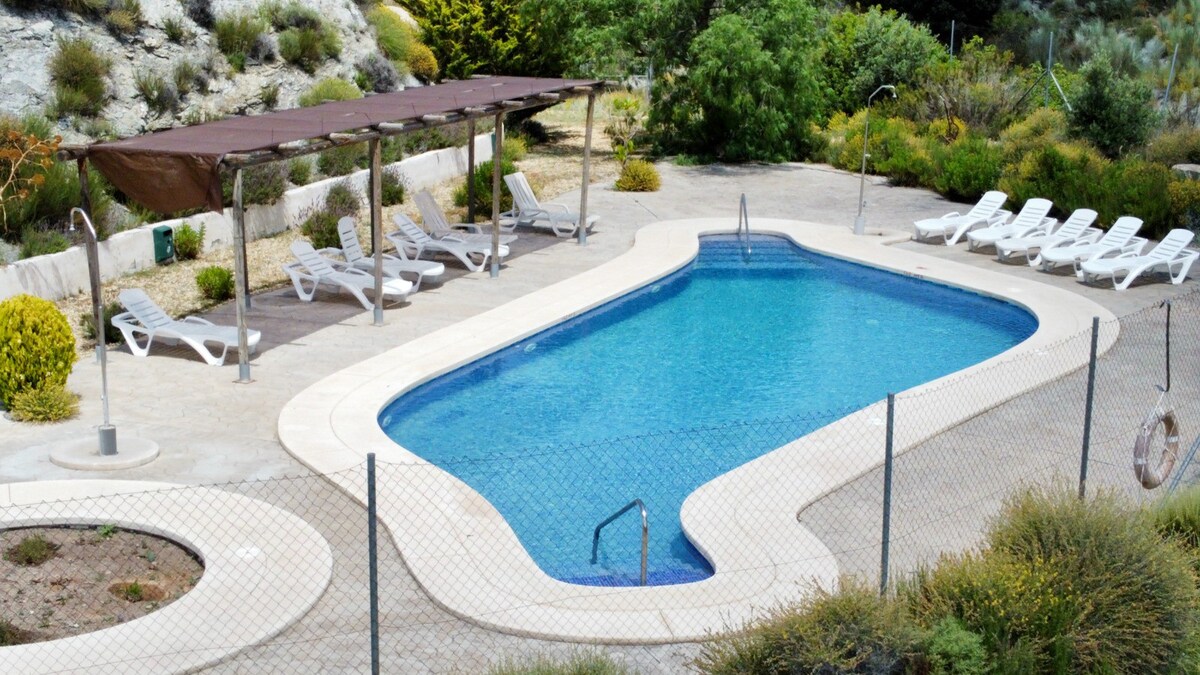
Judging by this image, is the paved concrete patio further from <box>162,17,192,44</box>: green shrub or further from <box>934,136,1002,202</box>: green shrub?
<box>162,17,192,44</box>: green shrub

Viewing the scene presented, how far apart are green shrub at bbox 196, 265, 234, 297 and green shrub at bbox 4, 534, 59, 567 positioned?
7.65 metres

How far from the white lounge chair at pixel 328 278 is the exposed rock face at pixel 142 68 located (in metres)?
6.27

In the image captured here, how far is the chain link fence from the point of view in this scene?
8828 millimetres

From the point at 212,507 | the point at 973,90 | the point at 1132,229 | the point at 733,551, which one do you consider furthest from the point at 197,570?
the point at 973,90

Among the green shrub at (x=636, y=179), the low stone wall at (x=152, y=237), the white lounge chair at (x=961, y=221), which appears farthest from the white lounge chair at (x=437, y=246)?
the white lounge chair at (x=961, y=221)

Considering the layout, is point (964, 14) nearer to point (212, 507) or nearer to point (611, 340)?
point (611, 340)

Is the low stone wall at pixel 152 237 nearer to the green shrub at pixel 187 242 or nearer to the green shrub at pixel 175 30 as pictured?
the green shrub at pixel 187 242

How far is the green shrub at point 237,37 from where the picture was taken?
85.4 feet

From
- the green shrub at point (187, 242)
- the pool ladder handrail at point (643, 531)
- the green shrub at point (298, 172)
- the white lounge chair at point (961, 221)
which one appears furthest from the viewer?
the green shrub at point (298, 172)

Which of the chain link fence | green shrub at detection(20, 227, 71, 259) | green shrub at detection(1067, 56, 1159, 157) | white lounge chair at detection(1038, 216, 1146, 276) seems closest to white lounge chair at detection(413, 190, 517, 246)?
green shrub at detection(20, 227, 71, 259)

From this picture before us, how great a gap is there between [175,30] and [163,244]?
7836 millimetres

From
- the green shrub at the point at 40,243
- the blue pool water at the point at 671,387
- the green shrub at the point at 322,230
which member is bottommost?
the blue pool water at the point at 671,387

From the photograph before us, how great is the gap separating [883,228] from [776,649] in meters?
16.8

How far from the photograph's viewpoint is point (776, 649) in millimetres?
7812
